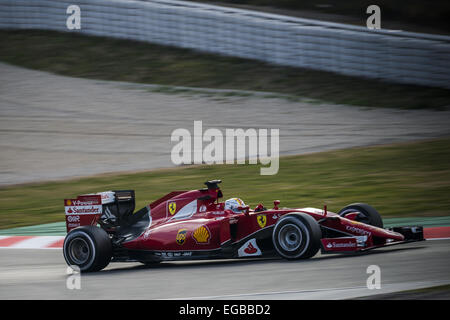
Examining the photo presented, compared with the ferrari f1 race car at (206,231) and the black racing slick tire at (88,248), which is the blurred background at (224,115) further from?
the black racing slick tire at (88,248)

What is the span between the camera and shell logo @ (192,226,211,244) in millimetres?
7598

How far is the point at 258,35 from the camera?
787 inches

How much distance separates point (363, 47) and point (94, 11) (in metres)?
9.12

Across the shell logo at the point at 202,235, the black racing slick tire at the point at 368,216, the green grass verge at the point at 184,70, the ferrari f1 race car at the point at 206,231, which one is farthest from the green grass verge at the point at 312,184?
the shell logo at the point at 202,235

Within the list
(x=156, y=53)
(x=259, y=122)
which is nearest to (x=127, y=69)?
(x=156, y=53)

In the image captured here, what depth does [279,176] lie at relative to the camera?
545 inches

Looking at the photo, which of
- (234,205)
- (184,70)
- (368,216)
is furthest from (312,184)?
(184,70)

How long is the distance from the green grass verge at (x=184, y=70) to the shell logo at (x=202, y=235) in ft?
34.4

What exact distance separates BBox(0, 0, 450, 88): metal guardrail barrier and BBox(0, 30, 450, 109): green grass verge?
0.23m

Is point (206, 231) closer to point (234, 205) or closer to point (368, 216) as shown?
point (234, 205)

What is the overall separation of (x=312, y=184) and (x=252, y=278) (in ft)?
21.8

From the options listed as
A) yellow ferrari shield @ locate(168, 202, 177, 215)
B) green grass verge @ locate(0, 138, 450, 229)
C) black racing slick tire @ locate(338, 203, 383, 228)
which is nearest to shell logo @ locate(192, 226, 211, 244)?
yellow ferrari shield @ locate(168, 202, 177, 215)

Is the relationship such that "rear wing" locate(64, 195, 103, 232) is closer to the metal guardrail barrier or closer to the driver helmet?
the driver helmet

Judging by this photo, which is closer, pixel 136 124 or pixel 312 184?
pixel 312 184
